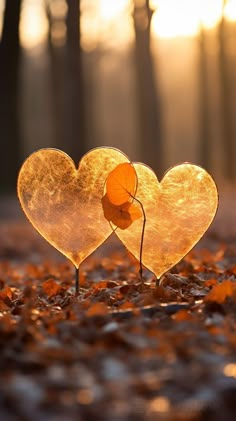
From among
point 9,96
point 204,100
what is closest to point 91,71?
point 204,100

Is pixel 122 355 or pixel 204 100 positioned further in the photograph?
pixel 204 100

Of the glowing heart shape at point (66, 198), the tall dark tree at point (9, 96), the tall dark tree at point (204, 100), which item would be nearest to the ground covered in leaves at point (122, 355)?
the glowing heart shape at point (66, 198)

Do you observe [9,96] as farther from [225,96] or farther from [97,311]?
[97,311]

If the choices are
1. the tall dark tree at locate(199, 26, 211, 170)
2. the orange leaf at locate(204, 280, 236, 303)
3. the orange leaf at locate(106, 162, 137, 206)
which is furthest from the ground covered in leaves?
the tall dark tree at locate(199, 26, 211, 170)

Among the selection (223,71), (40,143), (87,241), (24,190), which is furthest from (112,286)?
(40,143)

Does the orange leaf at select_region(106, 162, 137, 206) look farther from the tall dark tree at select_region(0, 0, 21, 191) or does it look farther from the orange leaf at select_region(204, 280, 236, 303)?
the tall dark tree at select_region(0, 0, 21, 191)

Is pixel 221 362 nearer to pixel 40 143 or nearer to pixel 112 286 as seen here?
pixel 112 286
